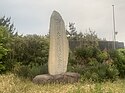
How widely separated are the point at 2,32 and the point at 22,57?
1.52m

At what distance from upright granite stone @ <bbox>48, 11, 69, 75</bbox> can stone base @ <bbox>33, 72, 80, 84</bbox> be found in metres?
0.51

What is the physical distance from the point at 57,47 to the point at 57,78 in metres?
1.41

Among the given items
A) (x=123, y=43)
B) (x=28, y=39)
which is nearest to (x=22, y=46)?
(x=28, y=39)

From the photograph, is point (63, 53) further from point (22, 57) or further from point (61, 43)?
point (22, 57)

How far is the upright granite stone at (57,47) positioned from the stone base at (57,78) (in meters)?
0.51

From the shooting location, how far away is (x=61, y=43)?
13.8 meters

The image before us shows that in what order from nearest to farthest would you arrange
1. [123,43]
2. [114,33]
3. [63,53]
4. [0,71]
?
1. [63,53]
2. [0,71]
3. [123,43]
4. [114,33]

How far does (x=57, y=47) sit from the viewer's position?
13727 millimetres

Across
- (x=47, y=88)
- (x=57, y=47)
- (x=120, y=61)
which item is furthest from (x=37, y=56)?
(x=47, y=88)

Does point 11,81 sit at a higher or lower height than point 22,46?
lower

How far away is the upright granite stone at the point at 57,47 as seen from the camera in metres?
13.5

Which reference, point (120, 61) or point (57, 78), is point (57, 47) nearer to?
point (57, 78)

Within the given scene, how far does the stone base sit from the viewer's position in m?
12.7

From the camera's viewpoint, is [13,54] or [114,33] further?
[114,33]
